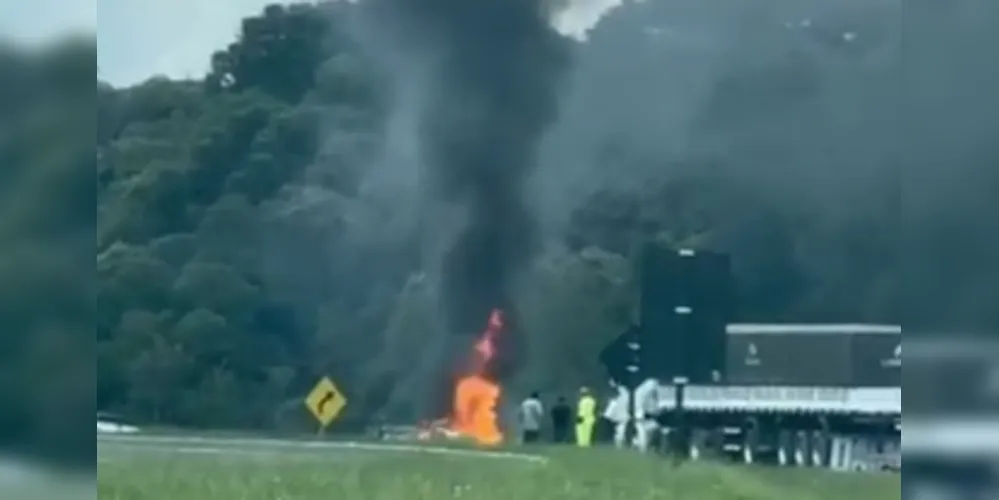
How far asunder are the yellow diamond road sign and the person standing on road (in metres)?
0.49

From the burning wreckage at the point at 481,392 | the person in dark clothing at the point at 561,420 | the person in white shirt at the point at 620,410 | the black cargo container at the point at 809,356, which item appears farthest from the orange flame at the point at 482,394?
the black cargo container at the point at 809,356

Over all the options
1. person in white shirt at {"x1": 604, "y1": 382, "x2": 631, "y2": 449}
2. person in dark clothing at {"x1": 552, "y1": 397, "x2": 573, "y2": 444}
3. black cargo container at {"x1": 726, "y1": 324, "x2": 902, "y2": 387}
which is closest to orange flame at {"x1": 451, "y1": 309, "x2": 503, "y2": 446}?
person in dark clothing at {"x1": 552, "y1": 397, "x2": 573, "y2": 444}

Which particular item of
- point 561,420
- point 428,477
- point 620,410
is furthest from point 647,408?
point 428,477

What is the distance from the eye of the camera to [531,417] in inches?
193

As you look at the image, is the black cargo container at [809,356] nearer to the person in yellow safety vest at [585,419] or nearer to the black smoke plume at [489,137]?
the person in yellow safety vest at [585,419]

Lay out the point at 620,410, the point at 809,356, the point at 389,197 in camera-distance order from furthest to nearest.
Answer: the point at 389,197 < the point at 620,410 < the point at 809,356

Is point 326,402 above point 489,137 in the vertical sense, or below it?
below

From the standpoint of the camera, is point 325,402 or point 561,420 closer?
point 561,420

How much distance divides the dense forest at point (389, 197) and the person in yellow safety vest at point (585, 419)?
0.14 ft

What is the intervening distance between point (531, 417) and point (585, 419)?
5.6 inches

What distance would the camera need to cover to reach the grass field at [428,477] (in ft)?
15.9

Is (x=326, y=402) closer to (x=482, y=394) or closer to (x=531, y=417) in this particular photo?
(x=482, y=394)

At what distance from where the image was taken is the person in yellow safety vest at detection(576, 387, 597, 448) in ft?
16.0

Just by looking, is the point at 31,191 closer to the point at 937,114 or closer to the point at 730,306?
the point at 730,306
